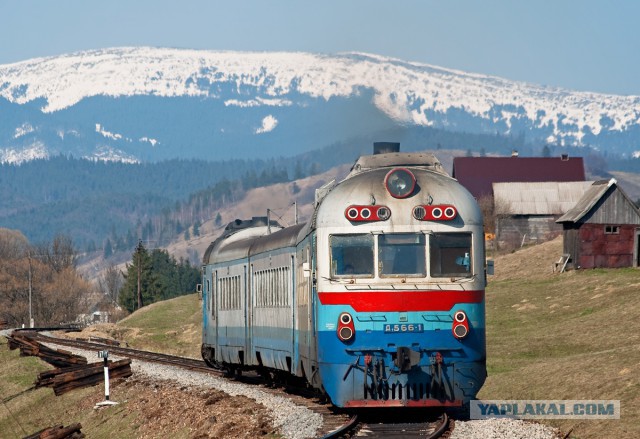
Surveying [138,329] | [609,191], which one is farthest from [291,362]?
[138,329]

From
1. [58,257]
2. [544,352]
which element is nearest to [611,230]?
[544,352]

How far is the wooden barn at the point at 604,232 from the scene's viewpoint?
7056 cm

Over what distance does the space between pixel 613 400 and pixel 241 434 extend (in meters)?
7.08

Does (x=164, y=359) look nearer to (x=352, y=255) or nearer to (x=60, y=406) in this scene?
(x=60, y=406)

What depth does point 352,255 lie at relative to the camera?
74.1 feet

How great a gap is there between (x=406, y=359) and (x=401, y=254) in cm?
186

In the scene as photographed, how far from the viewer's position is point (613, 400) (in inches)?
957

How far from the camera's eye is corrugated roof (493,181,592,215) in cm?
11519

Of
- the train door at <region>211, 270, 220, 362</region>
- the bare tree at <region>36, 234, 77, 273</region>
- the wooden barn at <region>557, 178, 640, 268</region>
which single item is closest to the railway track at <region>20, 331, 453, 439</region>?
the train door at <region>211, 270, 220, 362</region>

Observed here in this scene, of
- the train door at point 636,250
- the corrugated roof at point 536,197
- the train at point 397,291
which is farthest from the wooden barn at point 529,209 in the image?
the train at point 397,291

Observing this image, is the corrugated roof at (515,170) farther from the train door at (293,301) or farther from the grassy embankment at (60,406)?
the train door at (293,301)

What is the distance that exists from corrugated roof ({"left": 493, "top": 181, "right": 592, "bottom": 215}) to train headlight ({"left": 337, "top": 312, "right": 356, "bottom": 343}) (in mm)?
93422

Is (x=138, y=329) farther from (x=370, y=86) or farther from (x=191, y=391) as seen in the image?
(x=191, y=391)

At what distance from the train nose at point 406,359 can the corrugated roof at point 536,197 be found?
9365cm
